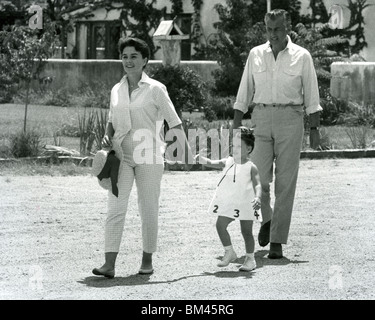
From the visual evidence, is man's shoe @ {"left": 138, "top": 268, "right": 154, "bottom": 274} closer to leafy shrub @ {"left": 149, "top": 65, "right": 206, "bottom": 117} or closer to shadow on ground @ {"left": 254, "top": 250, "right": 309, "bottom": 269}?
shadow on ground @ {"left": 254, "top": 250, "right": 309, "bottom": 269}

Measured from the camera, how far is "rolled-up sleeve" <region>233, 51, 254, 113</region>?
910 cm

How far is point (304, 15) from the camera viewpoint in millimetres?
29328

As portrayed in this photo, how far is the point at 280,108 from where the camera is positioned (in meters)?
8.98

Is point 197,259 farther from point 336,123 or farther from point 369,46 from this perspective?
point 369,46

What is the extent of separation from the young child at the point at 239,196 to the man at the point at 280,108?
23.0 inches

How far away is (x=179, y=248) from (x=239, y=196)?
42.7 inches

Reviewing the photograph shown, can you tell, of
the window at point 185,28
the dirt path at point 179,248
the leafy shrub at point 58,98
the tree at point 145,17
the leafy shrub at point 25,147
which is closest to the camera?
the dirt path at point 179,248

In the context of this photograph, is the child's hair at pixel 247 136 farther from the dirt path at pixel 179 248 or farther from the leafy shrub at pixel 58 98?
the leafy shrub at pixel 58 98

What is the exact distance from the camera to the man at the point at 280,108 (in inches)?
351

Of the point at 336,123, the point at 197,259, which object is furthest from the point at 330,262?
the point at 336,123

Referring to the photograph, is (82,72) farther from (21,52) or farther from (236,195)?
(236,195)

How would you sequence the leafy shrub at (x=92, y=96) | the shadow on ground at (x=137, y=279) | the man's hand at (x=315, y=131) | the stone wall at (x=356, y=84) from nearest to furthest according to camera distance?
the shadow on ground at (x=137, y=279) → the man's hand at (x=315, y=131) → the stone wall at (x=356, y=84) → the leafy shrub at (x=92, y=96)

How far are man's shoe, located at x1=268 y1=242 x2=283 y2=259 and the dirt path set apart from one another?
2.7 inches

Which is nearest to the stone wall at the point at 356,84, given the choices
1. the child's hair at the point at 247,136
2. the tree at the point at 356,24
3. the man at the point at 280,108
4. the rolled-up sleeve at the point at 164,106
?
the tree at the point at 356,24
